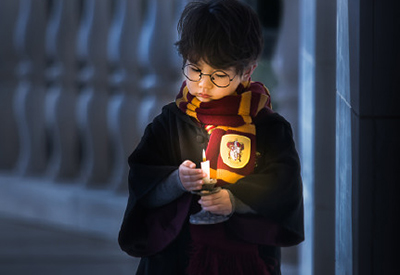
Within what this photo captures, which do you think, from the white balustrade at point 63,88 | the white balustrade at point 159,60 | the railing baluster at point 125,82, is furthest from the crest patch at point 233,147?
the white balustrade at point 63,88

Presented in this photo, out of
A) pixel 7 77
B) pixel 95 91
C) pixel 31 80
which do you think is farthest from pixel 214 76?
pixel 7 77

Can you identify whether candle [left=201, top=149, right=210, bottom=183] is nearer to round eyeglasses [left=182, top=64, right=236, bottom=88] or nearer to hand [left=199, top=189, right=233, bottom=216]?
hand [left=199, top=189, right=233, bottom=216]

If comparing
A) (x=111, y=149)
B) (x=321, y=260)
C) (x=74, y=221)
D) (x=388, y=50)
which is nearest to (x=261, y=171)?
(x=388, y=50)

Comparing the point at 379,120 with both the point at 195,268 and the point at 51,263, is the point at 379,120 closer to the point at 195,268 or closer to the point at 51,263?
the point at 195,268

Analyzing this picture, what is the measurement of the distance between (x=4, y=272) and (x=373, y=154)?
265 centimetres

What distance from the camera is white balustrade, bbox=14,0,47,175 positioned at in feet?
16.1

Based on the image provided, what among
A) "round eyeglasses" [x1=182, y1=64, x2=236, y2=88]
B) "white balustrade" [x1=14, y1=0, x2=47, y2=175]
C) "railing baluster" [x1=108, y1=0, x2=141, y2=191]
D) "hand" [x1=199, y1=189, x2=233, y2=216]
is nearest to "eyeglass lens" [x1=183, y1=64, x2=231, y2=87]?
"round eyeglasses" [x1=182, y1=64, x2=236, y2=88]

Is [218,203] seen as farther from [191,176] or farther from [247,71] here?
[247,71]

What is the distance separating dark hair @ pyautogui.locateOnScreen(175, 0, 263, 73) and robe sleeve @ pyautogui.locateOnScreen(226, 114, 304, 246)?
0.18 meters

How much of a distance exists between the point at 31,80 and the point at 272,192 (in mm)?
3279

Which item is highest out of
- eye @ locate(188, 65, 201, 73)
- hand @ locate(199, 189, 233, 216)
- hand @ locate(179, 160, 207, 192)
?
eye @ locate(188, 65, 201, 73)

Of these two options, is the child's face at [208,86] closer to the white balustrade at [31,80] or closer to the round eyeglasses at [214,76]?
the round eyeglasses at [214,76]

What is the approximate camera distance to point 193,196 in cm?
203

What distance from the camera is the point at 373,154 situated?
1.93 m
